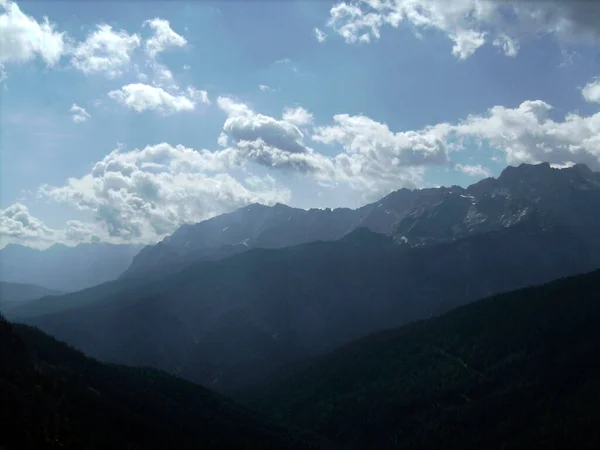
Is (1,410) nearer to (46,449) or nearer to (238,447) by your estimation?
(46,449)

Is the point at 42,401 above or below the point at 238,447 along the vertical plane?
above

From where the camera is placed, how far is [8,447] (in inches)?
4577

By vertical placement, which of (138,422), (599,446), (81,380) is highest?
(81,380)

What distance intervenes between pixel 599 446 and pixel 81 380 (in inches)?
6921

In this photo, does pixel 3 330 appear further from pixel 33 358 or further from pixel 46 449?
pixel 46 449

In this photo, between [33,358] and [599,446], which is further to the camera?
[599,446]

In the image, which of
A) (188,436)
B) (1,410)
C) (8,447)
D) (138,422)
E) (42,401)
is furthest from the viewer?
(188,436)

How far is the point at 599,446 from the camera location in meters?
199

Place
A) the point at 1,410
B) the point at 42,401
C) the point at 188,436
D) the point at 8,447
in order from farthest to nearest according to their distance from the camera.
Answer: the point at 188,436 → the point at 42,401 → the point at 1,410 → the point at 8,447

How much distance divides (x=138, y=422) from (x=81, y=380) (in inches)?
1266

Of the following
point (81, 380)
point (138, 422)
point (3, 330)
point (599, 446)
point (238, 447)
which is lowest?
point (599, 446)

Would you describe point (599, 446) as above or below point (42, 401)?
below

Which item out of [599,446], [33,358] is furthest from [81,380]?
[599,446]

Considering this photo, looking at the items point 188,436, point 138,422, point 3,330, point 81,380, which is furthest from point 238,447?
point 3,330
